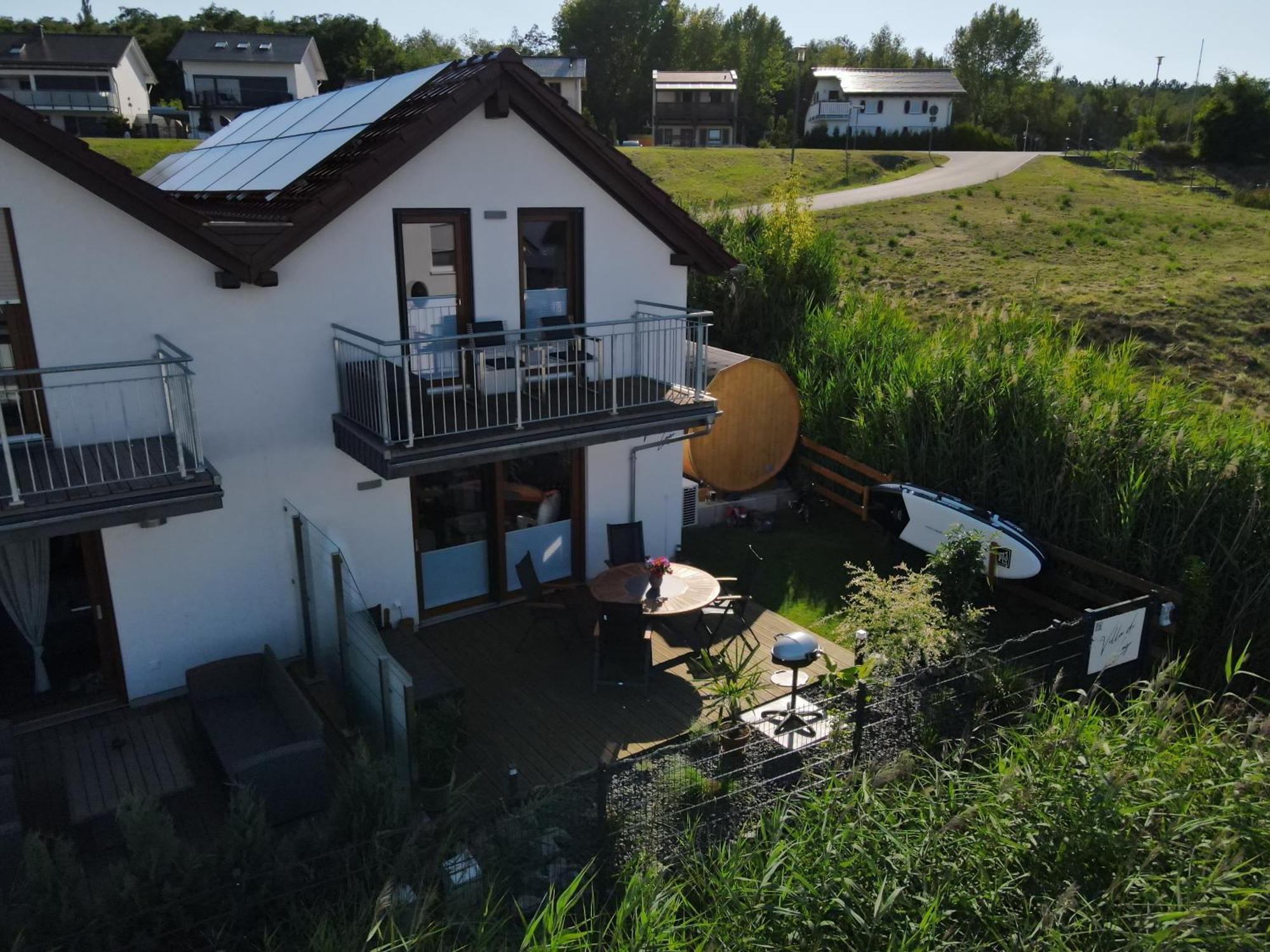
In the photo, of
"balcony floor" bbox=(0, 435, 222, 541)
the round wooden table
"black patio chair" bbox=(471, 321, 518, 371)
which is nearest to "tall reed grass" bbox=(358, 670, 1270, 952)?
the round wooden table

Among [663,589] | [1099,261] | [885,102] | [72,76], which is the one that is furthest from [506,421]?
[885,102]

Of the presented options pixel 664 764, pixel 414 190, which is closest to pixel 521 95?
pixel 414 190

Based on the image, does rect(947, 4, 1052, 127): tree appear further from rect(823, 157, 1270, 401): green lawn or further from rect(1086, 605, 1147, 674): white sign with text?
rect(1086, 605, 1147, 674): white sign with text

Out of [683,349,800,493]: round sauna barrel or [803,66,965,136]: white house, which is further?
[803,66,965,136]: white house

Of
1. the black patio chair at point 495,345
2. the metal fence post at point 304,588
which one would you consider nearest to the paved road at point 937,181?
the black patio chair at point 495,345

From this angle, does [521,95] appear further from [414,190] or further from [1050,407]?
[1050,407]

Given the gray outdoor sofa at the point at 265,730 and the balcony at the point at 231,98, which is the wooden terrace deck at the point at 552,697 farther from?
the balcony at the point at 231,98

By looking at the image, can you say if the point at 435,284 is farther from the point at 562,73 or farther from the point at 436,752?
the point at 562,73
